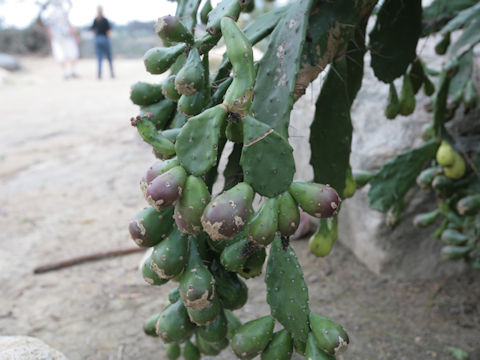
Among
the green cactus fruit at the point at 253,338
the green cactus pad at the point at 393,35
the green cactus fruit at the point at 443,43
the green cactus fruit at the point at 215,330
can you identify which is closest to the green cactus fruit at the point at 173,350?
the green cactus fruit at the point at 215,330

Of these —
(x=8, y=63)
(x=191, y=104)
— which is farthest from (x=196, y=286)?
(x=8, y=63)

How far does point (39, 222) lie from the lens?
10.8 feet

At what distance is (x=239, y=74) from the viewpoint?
787 millimetres

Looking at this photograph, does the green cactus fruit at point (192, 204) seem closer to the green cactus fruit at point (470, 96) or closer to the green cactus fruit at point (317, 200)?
the green cactus fruit at point (317, 200)

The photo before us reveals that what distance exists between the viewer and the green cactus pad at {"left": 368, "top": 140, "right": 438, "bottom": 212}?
1.96 m

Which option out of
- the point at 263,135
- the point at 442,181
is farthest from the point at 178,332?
the point at 442,181

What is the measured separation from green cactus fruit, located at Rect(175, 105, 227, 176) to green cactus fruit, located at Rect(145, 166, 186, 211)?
4 cm

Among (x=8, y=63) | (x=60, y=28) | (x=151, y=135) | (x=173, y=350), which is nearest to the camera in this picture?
(x=151, y=135)

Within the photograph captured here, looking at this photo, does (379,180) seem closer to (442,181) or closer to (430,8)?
(442,181)

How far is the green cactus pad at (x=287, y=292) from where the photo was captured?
0.99 m

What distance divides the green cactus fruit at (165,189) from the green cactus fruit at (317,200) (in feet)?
0.66

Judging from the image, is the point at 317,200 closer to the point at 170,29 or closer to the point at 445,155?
the point at 170,29

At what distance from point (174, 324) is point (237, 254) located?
0.90 feet

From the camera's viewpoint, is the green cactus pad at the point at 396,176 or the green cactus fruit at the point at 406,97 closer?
the green cactus fruit at the point at 406,97
